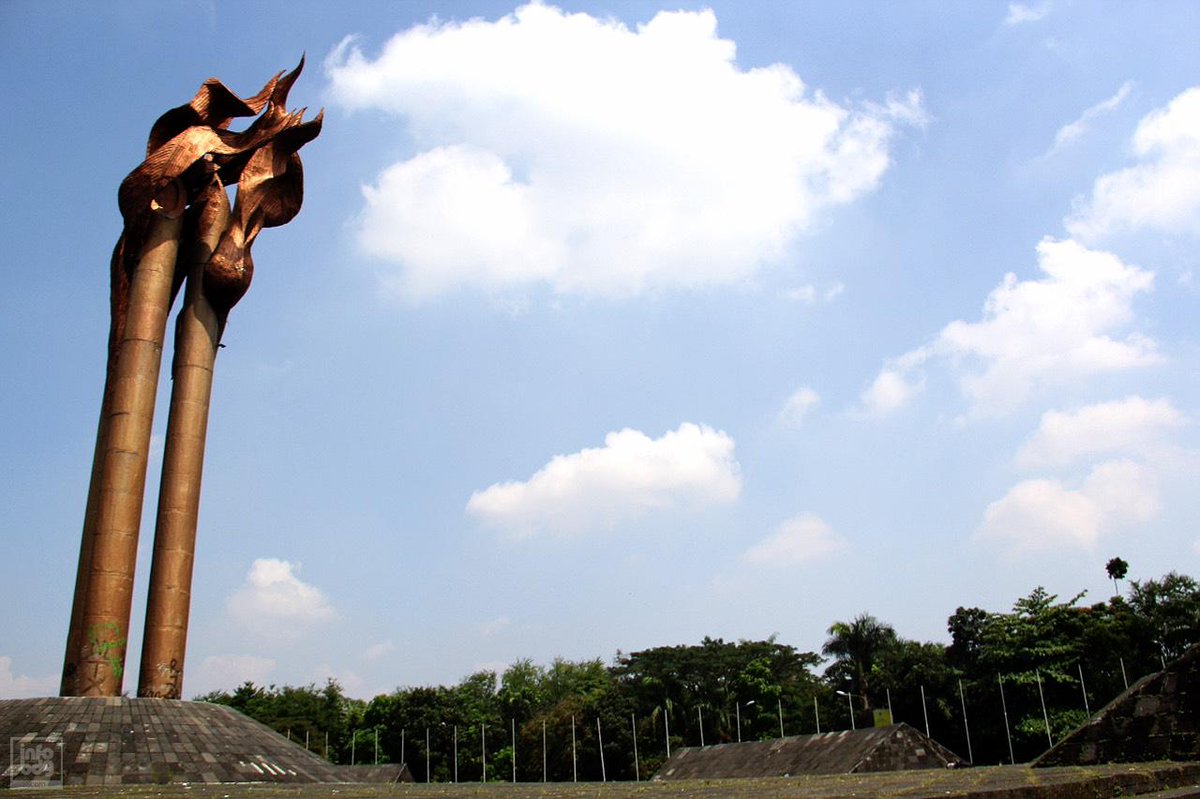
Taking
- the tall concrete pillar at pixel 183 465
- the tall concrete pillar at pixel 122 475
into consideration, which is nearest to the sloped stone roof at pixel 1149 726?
the tall concrete pillar at pixel 183 465

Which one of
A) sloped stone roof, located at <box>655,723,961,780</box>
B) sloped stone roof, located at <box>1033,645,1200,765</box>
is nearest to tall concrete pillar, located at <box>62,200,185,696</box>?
sloped stone roof, located at <box>655,723,961,780</box>

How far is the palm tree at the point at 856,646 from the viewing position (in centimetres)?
4869

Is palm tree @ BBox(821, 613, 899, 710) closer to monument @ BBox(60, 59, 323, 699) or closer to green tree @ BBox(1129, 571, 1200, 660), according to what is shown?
green tree @ BBox(1129, 571, 1200, 660)

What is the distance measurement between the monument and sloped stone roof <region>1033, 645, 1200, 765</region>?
16.5 metres

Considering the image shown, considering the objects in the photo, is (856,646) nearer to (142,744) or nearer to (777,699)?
(777,699)

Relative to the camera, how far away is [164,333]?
2058 centimetres

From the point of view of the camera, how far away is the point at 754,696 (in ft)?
169

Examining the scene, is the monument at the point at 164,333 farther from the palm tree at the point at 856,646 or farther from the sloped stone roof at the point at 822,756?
the palm tree at the point at 856,646

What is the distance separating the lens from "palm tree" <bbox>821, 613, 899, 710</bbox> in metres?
48.7

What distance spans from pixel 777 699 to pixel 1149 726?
44.1 m

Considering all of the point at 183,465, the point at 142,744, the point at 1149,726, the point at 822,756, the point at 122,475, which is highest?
the point at 183,465

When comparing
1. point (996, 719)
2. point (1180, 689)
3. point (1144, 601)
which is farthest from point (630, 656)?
point (1180, 689)

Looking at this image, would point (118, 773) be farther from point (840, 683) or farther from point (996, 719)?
point (840, 683)

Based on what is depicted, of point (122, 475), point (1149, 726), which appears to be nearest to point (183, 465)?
point (122, 475)
